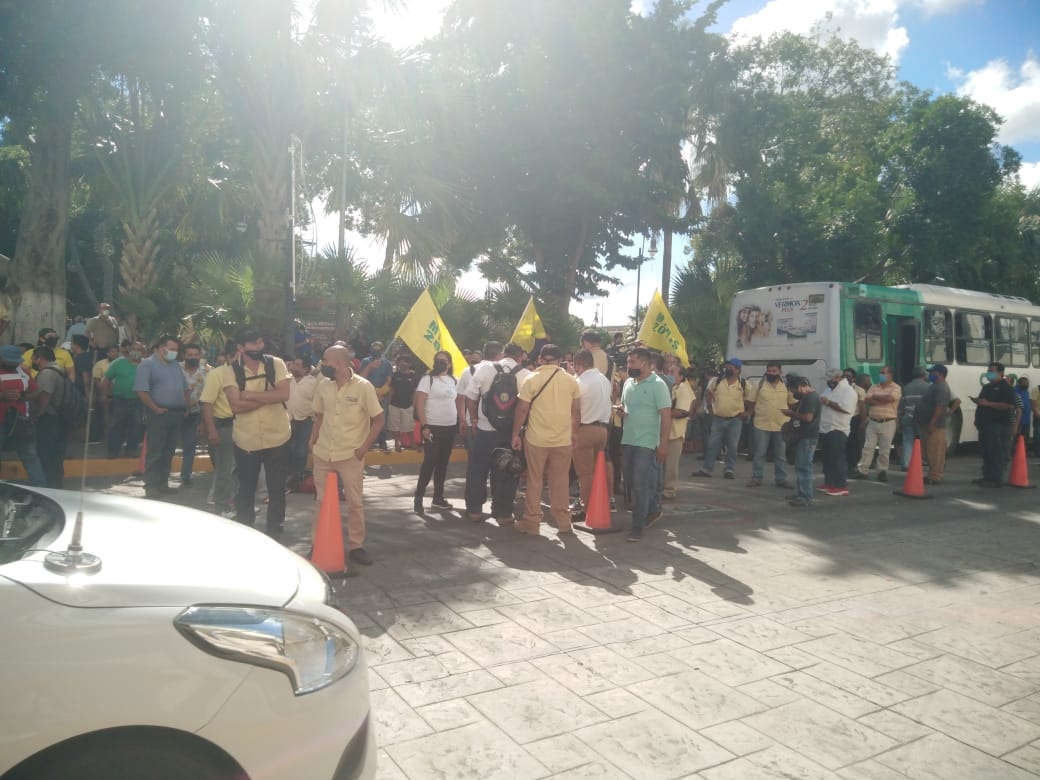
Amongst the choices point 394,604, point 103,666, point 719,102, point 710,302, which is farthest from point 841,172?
point 103,666

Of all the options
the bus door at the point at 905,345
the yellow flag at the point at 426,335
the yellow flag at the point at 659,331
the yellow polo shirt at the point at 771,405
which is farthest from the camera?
the bus door at the point at 905,345

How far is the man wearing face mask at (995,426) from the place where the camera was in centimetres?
1143

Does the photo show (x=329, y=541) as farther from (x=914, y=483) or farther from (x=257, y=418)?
(x=914, y=483)

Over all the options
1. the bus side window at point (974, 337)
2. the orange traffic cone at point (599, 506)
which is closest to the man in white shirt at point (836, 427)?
the orange traffic cone at point (599, 506)

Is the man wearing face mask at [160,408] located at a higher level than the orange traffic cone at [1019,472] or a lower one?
higher

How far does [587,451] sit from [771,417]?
3.82 meters

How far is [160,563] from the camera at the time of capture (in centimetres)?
243

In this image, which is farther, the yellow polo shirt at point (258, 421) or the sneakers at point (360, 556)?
the yellow polo shirt at point (258, 421)

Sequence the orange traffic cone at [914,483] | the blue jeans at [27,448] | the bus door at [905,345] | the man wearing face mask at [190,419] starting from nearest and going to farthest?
1. the blue jeans at [27,448]
2. the man wearing face mask at [190,419]
3. the orange traffic cone at [914,483]
4. the bus door at [905,345]

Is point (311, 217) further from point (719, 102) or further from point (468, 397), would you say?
point (468, 397)

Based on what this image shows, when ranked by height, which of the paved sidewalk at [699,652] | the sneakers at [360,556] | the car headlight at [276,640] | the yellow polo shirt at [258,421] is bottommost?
the paved sidewalk at [699,652]

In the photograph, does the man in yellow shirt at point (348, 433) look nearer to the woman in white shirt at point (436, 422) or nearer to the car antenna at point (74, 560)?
the woman in white shirt at point (436, 422)

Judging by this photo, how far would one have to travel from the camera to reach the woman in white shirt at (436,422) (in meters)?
8.35

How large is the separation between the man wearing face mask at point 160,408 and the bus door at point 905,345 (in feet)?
40.0
